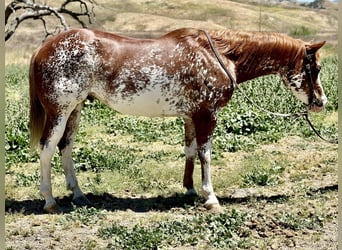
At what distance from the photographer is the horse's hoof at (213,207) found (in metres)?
5.96

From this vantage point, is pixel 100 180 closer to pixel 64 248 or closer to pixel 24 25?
pixel 64 248

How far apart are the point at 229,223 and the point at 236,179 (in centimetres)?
200

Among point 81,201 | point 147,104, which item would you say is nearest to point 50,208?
point 81,201

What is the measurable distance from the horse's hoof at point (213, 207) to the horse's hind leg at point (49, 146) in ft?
5.58

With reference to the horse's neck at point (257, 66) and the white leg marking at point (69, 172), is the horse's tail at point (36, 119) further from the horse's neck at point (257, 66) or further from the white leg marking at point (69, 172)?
the horse's neck at point (257, 66)

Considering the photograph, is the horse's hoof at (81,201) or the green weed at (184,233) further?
the horse's hoof at (81,201)

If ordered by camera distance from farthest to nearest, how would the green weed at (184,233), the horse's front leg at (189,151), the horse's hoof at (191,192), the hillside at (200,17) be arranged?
the hillside at (200,17) < the horse's hoof at (191,192) < the horse's front leg at (189,151) < the green weed at (184,233)

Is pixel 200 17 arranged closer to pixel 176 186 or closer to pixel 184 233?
pixel 176 186

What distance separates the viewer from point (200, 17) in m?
66.6

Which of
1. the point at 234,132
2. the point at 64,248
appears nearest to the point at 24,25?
the point at 234,132

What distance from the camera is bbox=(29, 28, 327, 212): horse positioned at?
19.2 ft

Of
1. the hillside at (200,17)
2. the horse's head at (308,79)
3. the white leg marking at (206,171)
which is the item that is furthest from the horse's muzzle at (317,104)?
the hillside at (200,17)

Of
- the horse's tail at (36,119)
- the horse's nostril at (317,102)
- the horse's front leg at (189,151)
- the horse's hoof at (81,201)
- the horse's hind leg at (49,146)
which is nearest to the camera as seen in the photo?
the horse's hind leg at (49,146)

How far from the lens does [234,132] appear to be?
10.1m
